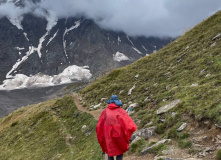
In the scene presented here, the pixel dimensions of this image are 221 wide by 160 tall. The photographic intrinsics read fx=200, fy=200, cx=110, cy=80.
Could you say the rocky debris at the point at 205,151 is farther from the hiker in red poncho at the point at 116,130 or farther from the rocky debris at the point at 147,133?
the rocky debris at the point at 147,133

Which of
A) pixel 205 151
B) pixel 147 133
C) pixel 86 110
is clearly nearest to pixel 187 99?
pixel 147 133

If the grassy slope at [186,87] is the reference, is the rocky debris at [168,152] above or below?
below

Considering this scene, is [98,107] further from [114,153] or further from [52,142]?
[114,153]

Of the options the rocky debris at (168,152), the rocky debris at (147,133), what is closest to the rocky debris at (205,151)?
the rocky debris at (168,152)

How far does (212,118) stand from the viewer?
10.0 meters

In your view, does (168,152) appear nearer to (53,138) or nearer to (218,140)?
(218,140)

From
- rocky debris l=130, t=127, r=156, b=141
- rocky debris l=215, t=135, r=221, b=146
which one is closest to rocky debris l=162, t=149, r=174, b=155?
rocky debris l=215, t=135, r=221, b=146

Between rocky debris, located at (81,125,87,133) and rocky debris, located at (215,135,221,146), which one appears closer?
rocky debris, located at (215,135,221,146)

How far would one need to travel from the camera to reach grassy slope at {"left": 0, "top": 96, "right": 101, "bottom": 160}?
2047cm

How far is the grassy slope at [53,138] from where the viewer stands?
20469mm

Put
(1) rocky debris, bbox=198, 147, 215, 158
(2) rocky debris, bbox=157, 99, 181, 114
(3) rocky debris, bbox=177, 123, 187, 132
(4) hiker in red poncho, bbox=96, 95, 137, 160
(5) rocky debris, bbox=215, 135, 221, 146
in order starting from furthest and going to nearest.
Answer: (2) rocky debris, bbox=157, 99, 181, 114 → (3) rocky debris, bbox=177, 123, 187, 132 → (5) rocky debris, bbox=215, 135, 221, 146 → (1) rocky debris, bbox=198, 147, 215, 158 → (4) hiker in red poncho, bbox=96, 95, 137, 160

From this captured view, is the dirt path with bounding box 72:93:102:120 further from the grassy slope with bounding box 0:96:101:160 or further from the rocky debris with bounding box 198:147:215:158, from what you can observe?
the rocky debris with bounding box 198:147:215:158

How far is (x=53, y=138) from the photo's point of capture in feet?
89.5

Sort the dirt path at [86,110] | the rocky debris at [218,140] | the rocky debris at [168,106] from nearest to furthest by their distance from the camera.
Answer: the rocky debris at [218,140] < the rocky debris at [168,106] < the dirt path at [86,110]
